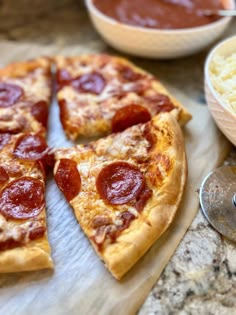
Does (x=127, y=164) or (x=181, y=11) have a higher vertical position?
(x=181, y=11)

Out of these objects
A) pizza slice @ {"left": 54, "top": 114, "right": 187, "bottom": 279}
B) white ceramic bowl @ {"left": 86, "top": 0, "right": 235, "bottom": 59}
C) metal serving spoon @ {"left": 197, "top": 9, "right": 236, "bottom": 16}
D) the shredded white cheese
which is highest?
metal serving spoon @ {"left": 197, "top": 9, "right": 236, "bottom": 16}

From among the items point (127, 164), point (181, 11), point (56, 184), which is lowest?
point (56, 184)

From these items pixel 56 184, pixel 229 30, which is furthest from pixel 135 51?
pixel 56 184

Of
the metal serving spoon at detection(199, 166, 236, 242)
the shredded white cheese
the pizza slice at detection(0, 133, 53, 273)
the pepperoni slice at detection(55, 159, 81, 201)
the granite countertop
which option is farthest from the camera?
the shredded white cheese

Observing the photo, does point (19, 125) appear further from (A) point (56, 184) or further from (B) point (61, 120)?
(A) point (56, 184)

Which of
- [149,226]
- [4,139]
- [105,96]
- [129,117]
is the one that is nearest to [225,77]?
[129,117]

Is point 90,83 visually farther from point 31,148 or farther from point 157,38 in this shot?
point 31,148

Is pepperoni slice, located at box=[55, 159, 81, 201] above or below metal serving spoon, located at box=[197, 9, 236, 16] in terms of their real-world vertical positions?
below

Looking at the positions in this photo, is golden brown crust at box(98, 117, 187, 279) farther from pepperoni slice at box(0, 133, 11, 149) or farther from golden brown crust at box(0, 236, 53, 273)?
pepperoni slice at box(0, 133, 11, 149)

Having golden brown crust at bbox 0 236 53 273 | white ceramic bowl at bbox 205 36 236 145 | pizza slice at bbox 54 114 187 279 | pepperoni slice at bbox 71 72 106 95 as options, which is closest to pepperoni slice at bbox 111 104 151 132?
pizza slice at bbox 54 114 187 279
